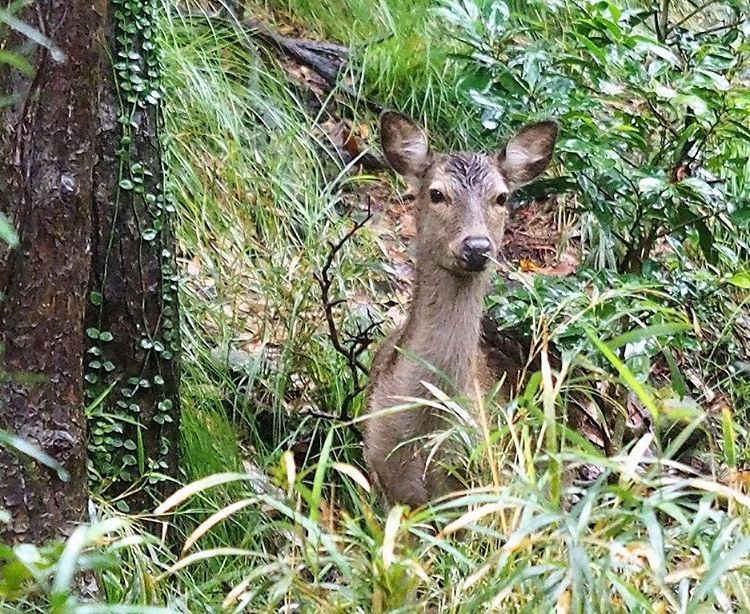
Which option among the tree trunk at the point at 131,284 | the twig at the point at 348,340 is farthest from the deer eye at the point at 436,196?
the tree trunk at the point at 131,284

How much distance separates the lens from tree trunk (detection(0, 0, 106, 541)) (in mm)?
3195

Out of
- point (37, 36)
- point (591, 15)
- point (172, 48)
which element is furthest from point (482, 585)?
point (172, 48)

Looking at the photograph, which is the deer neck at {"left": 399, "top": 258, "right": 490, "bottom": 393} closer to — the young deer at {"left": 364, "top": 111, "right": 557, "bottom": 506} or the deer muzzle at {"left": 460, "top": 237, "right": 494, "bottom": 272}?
the young deer at {"left": 364, "top": 111, "right": 557, "bottom": 506}

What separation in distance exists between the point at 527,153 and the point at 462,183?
0.97 feet

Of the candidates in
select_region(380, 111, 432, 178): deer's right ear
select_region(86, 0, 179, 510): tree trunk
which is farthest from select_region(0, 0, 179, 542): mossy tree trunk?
select_region(380, 111, 432, 178): deer's right ear

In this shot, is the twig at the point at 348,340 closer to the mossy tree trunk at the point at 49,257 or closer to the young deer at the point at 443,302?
the young deer at the point at 443,302

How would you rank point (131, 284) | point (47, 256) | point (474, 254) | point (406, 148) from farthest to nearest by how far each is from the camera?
point (406, 148)
point (474, 254)
point (131, 284)
point (47, 256)

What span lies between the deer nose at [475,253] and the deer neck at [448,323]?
0.64ft

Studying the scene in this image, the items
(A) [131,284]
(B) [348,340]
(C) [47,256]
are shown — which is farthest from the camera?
(B) [348,340]

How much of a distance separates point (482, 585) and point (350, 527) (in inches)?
11.2

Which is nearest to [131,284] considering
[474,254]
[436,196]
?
[474,254]

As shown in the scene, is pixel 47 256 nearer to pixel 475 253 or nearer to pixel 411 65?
pixel 475 253

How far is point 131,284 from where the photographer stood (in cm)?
429

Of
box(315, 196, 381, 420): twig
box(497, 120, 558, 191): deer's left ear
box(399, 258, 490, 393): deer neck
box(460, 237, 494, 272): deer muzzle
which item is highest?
box(497, 120, 558, 191): deer's left ear
